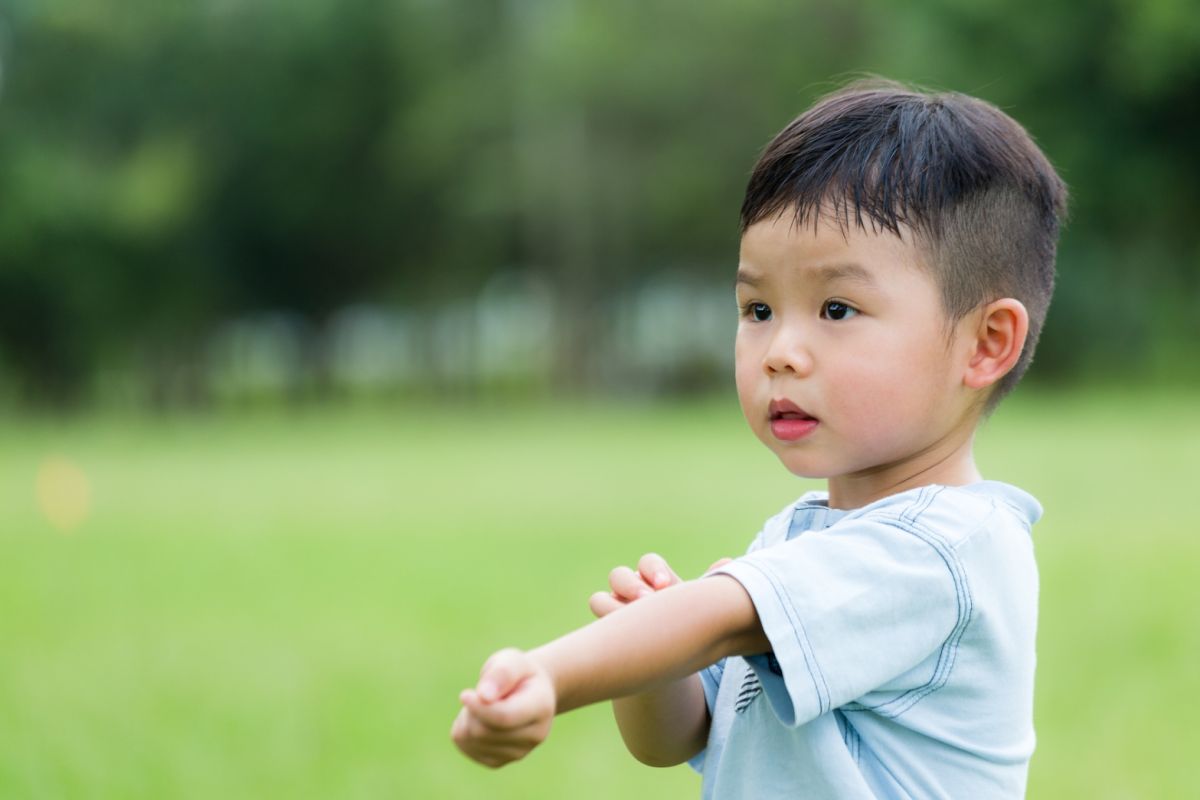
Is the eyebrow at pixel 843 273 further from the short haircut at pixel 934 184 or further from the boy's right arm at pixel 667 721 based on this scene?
the boy's right arm at pixel 667 721

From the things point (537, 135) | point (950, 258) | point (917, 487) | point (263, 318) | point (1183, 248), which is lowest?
point (263, 318)

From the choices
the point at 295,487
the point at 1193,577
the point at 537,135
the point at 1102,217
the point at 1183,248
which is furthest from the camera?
the point at 537,135

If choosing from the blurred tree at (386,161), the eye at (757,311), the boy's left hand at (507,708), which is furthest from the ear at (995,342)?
the blurred tree at (386,161)

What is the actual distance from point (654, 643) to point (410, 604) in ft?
17.8

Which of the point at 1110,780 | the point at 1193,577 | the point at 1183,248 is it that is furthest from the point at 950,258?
the point at 1183,248

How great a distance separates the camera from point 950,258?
1.74 metres

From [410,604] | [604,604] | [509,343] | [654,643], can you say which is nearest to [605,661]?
[654,643]

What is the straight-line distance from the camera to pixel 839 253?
5.57 ft

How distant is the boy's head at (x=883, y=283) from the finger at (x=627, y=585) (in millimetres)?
244

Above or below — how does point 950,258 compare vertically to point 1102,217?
above

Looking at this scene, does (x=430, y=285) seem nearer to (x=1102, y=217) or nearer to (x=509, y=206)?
(x=509, y=206)

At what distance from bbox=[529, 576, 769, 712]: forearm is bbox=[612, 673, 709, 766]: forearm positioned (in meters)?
0.31

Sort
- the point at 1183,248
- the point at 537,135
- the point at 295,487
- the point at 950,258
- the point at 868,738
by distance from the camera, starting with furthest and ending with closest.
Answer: the point at 537,135 → the point at 1183,248 → the point at 295,487 → the point at 950,258 → the point at 868,738

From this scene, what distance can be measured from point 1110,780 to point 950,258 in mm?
2501
